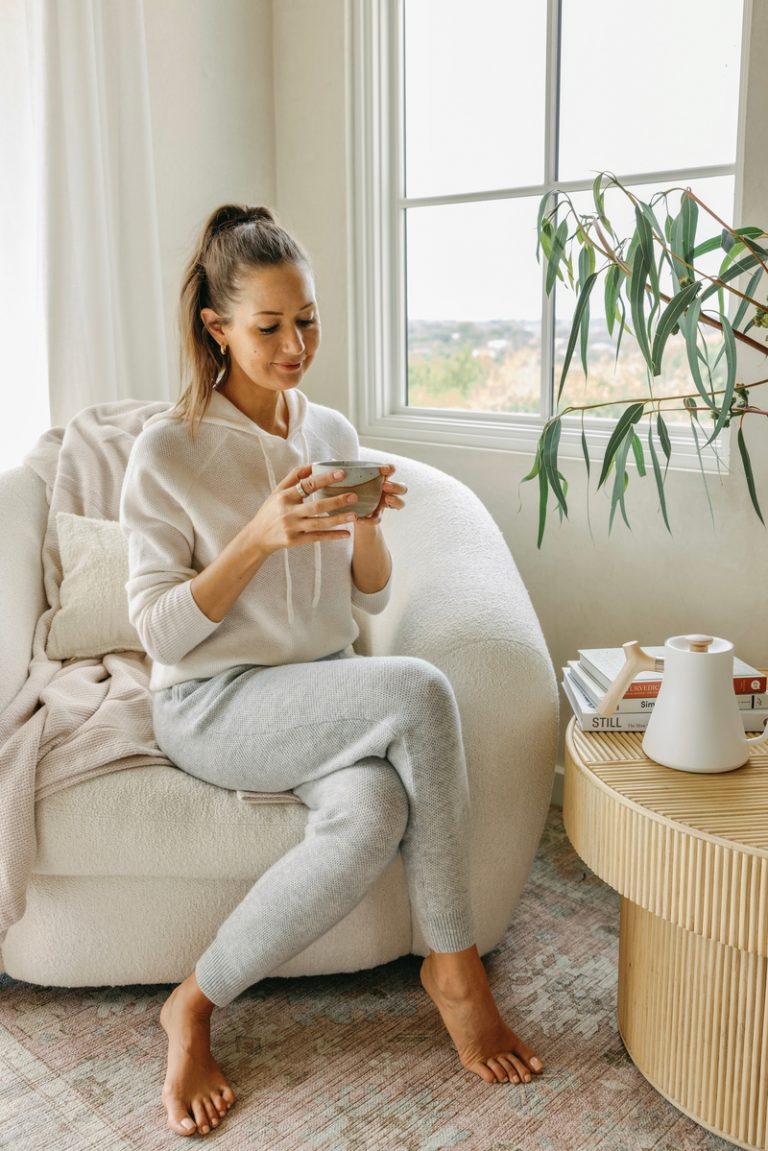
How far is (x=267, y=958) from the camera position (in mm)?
1474

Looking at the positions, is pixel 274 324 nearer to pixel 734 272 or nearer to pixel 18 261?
pixel 734 272

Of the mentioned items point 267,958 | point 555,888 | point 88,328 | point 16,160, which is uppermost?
point 16,160

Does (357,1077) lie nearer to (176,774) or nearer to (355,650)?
(176,774)

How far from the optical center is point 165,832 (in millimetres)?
1572

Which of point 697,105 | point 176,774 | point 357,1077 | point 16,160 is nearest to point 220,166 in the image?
point 16,160

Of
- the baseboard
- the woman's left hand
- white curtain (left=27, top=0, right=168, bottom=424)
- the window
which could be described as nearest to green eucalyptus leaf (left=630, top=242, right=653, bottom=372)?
the woman's left hand

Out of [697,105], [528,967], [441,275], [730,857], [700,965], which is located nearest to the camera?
[730,857]

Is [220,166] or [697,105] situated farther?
[220,166]

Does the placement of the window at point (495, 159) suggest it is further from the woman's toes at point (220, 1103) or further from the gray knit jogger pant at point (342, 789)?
the woman's toes at point (220, 1103)

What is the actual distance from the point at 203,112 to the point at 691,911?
7.23 feet

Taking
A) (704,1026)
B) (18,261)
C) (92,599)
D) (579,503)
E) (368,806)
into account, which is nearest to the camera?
(704,1026)

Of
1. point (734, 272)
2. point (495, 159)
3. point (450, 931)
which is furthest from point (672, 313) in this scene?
point (495, 159)

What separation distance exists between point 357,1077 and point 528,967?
15.3 inches

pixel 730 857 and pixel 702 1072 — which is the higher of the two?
pixel 730 857
